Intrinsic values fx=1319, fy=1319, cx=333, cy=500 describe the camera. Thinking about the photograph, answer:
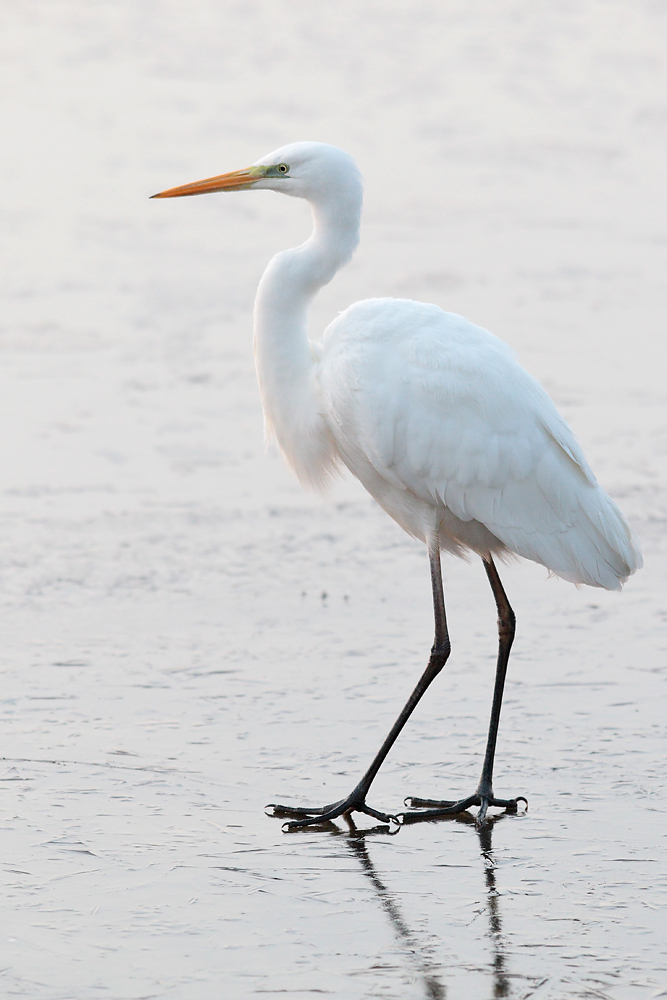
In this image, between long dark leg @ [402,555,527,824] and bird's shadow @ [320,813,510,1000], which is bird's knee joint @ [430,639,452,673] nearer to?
long dark leg @ [402,555,527,824]

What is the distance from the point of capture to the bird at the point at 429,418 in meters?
4.18

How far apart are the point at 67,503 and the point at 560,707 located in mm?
3096

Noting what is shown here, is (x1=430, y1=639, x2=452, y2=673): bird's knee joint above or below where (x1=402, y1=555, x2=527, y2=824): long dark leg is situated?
above

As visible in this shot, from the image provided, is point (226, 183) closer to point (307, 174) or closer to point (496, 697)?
point (307, 174)

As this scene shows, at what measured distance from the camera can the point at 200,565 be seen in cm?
603

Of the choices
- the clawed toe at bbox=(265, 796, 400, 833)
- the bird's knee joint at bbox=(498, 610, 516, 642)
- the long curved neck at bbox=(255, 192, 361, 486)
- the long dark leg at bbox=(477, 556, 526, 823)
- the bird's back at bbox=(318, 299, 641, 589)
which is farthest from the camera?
the long curved neck at bbox=(255, 192, 361, 486)

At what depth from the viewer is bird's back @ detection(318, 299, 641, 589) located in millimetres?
4180

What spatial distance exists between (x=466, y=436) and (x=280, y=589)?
1810mm

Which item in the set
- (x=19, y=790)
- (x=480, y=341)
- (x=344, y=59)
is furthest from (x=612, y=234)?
(x=19, y=790)

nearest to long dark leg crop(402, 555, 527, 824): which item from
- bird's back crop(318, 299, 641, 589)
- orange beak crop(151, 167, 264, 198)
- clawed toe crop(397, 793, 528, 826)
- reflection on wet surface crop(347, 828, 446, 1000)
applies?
clawed toe crop(397, 793, 528, 826)

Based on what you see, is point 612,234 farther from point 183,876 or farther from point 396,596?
point 183,876

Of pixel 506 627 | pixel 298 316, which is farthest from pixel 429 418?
pixel 506 627

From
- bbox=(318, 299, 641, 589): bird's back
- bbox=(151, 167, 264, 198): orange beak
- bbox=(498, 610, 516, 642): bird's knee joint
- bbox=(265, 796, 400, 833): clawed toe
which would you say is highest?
bbox=(151, 167, 264, 198): orange beak

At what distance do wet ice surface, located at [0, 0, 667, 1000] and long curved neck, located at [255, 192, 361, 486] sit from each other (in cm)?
98
